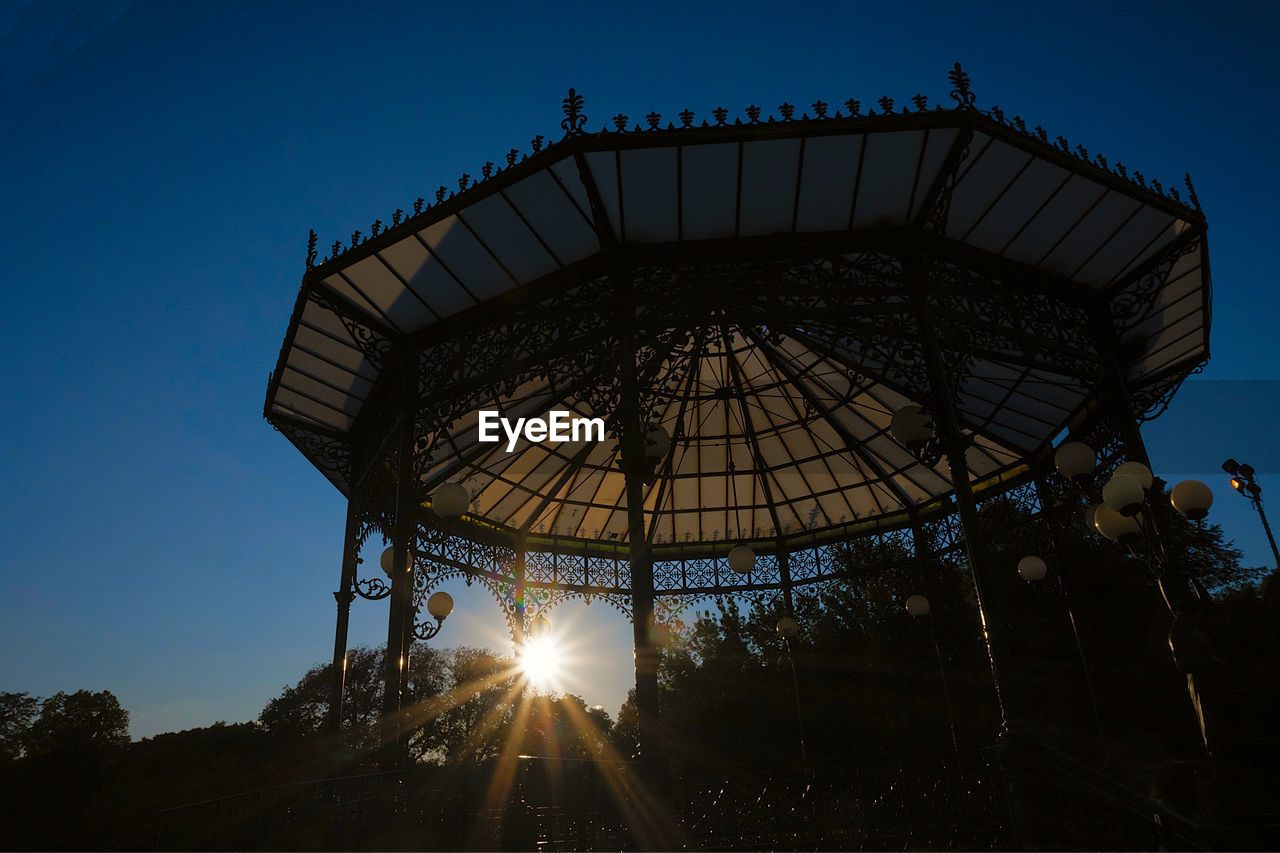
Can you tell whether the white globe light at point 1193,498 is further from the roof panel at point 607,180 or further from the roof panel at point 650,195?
the roof panel at point 607,180

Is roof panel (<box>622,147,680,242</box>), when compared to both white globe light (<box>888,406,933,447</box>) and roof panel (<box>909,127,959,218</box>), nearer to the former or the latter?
roof panel (<box>909,127,959,218</box>)

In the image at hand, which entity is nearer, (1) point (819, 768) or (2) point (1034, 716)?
(1) point (819, 768)

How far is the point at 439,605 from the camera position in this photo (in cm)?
1192

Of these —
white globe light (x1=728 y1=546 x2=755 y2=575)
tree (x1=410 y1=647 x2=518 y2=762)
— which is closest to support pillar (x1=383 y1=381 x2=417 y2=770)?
white globe light (x1=728 y1=546 x2=755 y2=575)

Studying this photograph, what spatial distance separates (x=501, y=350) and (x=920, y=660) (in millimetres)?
16084

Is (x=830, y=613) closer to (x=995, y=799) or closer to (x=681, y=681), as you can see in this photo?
(x=681, y=681)

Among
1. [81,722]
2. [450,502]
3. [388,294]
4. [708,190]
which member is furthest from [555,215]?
[81,722]

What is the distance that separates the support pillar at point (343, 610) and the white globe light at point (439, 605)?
1.83 m

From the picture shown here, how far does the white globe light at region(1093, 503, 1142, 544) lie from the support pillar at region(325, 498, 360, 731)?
1112cm

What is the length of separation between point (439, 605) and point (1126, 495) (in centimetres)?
963

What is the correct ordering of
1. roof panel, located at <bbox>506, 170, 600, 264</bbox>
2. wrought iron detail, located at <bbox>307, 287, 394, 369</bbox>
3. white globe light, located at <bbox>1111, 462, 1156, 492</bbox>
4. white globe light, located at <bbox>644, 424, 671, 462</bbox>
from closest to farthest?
1. white globe light, located at <bbox>1111, 462, 1156, 492</bbox>
2. roof panel, located at <bbox>506, 170, 600, 264</bbox>
3. white globe light, located at <bbox>644, 424, 671, 462</bbox>
4. wrought iron detail, located at <bbox>307, 287, 394, 369</bbox>

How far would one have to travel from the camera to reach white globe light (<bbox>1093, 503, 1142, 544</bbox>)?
7.34 m

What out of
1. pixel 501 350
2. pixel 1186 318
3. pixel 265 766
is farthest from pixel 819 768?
pixel 265 766

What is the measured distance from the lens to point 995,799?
746 cm
